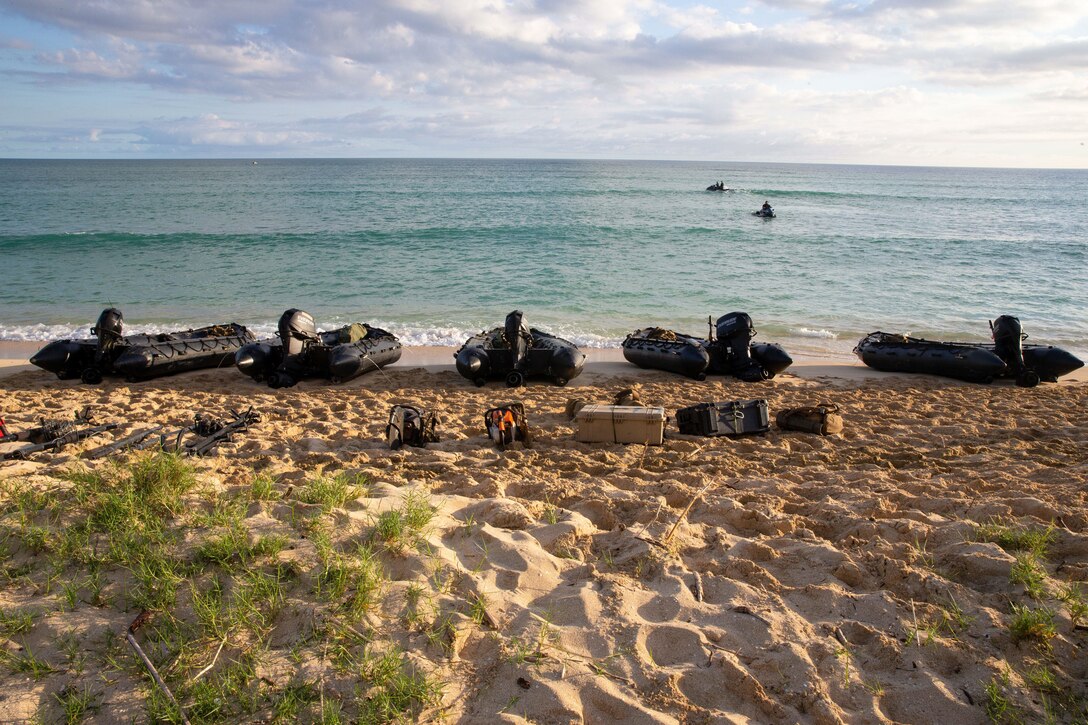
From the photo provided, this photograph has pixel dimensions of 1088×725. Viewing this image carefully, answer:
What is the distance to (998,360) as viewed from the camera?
9.88m

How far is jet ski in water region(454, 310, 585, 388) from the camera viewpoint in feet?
→ 30.6

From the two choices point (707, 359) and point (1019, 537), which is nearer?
point (1019, 537)

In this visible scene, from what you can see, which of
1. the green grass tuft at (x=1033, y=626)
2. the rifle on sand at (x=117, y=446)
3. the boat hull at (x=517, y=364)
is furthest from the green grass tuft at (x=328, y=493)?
the boat hull at (x=517, y=364)

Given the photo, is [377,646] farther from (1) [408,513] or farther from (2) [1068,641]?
(2) [1068,641]

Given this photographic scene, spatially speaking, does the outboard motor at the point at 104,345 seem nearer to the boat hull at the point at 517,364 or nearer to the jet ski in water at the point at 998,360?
the boat hull at the point at 517,364

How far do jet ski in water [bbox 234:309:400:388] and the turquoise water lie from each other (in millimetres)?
3292

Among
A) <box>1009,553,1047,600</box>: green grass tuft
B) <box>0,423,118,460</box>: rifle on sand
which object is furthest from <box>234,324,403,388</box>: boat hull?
<box>1009,553,1047,600</box>: green grass tuft

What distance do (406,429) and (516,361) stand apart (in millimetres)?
3283

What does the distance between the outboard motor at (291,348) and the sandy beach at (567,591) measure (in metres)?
3.30

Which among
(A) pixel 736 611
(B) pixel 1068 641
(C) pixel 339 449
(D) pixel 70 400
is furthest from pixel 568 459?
(D) pixel 70 400

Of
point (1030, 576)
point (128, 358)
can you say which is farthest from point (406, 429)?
point (128, 358)

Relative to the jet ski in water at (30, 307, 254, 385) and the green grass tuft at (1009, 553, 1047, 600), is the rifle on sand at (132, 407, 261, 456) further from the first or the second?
the green grass tuft at (1009, 553, 1047, 600)

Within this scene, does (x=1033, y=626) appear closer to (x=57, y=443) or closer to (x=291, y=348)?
(x=57, y=443)

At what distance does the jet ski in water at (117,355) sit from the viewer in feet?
30.8
